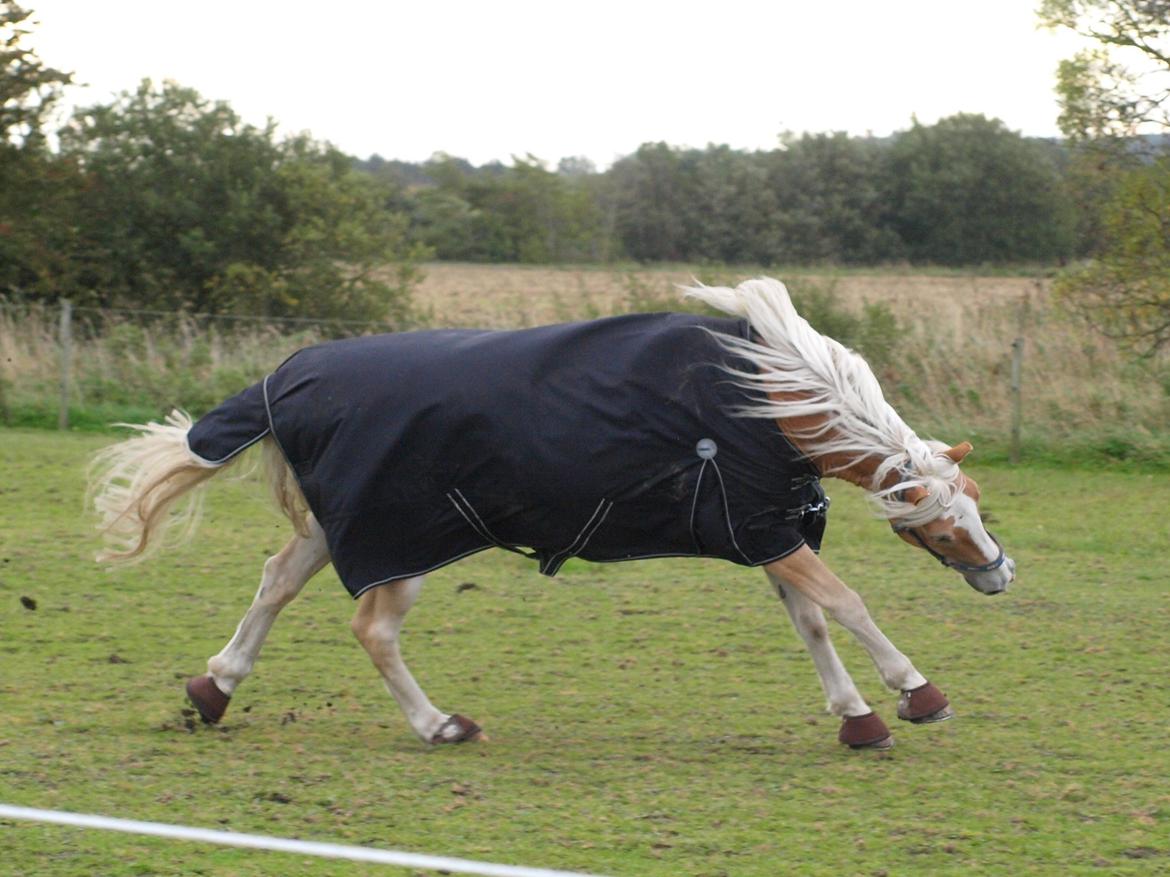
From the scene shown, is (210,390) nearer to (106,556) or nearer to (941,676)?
(106,556)

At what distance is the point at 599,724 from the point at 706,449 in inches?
48.2

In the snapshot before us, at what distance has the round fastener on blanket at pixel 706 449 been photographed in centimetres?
495

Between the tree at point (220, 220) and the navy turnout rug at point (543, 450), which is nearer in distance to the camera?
the navy turnout rug at point (543, 450)

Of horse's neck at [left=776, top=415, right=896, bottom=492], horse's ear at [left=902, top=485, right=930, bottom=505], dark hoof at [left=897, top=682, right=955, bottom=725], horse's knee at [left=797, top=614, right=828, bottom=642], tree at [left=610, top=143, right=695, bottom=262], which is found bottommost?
dark hoof at [left=897, top=682, right=955, bottom=725]

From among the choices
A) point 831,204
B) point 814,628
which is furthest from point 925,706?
point 831,204

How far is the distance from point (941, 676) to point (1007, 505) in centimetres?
516

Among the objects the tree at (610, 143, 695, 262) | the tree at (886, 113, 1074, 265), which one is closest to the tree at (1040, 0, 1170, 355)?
the tree at (886, 113, 1074, 265)

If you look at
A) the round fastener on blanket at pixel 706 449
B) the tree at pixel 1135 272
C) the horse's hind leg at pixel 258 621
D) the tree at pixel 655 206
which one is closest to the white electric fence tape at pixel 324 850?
the horse's hind leg at pixel 258 621

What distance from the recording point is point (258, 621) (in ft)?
18.0

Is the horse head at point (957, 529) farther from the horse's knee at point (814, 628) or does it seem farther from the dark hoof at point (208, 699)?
the dark hoof at point (208, 699)

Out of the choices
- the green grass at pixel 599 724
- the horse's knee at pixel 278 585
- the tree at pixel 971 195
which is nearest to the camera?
the green grass at pixel 599 724

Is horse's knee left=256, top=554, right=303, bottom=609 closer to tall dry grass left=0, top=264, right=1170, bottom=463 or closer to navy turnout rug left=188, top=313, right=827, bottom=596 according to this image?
navy turnout rug left=188, top=313, right=827, bottom=596

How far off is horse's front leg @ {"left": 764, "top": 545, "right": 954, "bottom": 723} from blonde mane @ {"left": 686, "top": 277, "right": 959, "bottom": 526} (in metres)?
0.38

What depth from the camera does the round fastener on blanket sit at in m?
4.95
